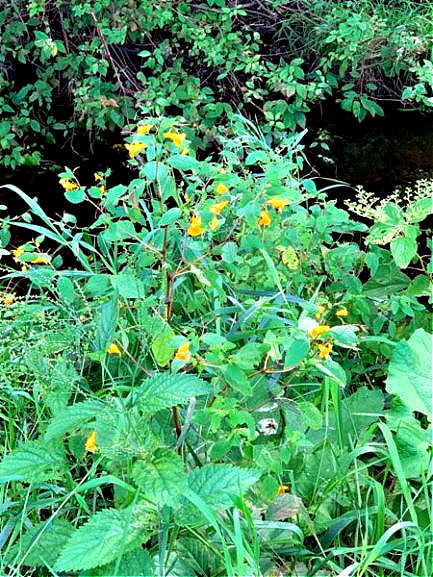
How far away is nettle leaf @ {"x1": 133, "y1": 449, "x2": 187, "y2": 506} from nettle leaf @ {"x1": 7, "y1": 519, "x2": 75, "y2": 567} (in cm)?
23

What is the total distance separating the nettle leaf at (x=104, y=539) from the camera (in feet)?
4.55

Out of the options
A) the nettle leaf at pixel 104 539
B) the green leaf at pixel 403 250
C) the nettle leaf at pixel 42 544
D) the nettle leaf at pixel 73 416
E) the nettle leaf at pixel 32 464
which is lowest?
the nettle leaf at pixel 42 544

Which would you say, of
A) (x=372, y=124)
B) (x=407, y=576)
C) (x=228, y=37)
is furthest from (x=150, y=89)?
(x=407, y=576)

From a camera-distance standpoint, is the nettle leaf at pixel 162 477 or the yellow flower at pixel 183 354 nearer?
the nettle leaf at pixel 162 477

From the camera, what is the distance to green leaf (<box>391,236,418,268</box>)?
2098 millimetres

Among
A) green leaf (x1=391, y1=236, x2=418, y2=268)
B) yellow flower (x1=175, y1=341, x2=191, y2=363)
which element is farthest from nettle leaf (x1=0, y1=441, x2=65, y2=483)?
green leaf (x1=391, y1=236, x2=418, y2=268)

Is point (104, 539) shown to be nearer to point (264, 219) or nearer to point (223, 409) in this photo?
point (223, 409)

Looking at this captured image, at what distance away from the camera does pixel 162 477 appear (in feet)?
4.75

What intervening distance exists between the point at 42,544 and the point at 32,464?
16 cm

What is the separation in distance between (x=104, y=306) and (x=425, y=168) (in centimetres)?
329

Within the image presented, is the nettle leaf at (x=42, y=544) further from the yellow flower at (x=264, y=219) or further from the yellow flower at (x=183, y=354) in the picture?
the yellow flower at (x=264, y=219)

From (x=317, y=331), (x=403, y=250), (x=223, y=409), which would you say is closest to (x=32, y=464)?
(x=223, y=409)

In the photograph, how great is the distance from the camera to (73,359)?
2.08 metres

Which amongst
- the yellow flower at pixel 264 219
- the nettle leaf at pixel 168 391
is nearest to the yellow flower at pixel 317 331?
the nettle leaf at pixel 168 391
